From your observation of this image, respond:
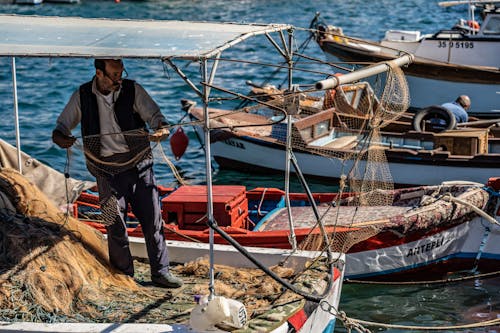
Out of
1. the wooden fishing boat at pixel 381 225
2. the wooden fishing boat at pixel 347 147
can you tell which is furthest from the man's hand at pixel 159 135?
the wooden fishing boat at pixel 347 147

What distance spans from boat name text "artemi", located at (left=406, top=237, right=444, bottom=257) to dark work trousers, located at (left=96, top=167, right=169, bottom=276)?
389 centimetres

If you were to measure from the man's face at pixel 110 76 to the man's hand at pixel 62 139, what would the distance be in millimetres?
476

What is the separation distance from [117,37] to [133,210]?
1454 mm

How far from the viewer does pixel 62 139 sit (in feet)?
23.9

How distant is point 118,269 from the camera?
782cm

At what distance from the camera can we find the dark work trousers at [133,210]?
7.47 metres

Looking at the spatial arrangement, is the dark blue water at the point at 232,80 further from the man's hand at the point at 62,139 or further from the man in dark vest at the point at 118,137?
the man's hand at the point at 62,139

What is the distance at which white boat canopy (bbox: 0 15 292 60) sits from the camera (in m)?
6.73

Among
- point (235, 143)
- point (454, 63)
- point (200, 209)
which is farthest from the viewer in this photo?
point (454, 63)

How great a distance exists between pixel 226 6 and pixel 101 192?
39032mm

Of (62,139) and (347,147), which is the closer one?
(62,139)

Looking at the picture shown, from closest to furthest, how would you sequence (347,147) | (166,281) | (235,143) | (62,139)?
(62,139)
(166,281)
(347,147)
(235,143)

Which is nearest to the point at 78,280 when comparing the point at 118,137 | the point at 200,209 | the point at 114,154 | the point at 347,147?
the point at 114,154

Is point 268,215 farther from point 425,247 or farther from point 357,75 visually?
point 357,75
